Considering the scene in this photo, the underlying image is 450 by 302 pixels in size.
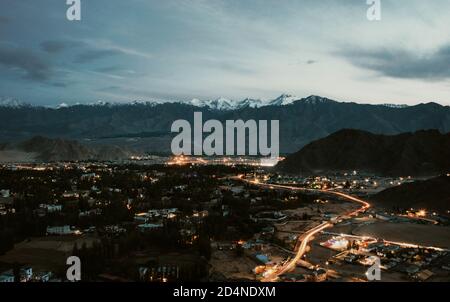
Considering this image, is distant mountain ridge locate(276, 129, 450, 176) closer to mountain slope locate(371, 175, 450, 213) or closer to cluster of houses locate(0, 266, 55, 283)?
mountain slope locate(371, 175, 450, 213)

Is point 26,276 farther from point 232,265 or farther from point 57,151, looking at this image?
point 57,151

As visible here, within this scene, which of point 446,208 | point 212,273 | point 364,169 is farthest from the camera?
point 364,169

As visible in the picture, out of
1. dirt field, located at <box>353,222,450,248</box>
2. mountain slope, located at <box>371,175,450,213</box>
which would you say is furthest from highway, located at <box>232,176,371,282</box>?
dirt field, located at <box>353,222,450,248</box>

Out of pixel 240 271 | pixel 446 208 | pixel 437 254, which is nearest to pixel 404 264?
pixel 437 254

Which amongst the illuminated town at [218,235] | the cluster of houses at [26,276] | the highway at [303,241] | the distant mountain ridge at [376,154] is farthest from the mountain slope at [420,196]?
the cluster of houses at [26,276]

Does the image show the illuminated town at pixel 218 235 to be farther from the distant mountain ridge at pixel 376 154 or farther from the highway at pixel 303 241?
the distant mountain ridge at pixel 376 154

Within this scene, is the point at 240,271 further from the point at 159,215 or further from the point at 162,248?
the point at 159,215
